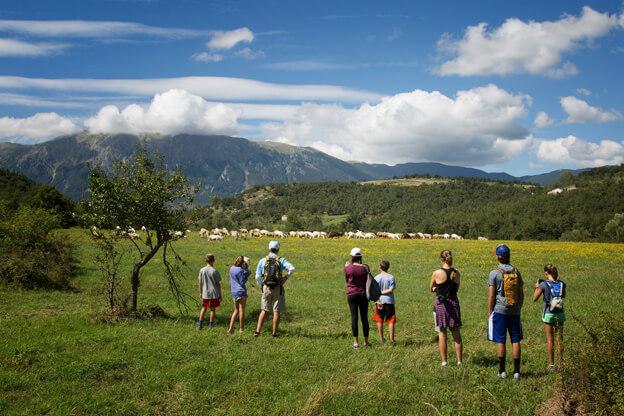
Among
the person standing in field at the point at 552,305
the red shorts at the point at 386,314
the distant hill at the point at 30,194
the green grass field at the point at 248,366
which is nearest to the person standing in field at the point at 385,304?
the red shorts at the point at 386,314

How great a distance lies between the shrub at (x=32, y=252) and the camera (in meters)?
20.5

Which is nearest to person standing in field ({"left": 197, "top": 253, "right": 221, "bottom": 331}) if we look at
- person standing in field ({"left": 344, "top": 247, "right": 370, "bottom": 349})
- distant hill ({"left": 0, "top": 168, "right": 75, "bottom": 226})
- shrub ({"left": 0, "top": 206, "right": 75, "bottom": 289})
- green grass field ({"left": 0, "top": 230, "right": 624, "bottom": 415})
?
green grass field ({"left": 0, "top": 230, "right": 624, "bottom": 415})

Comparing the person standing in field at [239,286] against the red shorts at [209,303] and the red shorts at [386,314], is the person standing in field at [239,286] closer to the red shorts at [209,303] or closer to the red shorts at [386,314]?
the red shorts at [209,303]

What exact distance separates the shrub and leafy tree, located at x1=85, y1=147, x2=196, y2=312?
7.99m

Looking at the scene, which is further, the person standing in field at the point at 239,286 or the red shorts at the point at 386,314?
the person standing in field at the point at 239,286

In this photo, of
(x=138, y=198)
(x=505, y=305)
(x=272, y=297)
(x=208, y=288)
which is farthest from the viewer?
(x=138, y=198)

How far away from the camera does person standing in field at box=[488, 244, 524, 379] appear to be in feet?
32.3

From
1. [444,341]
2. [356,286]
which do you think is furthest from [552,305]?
[356,286]

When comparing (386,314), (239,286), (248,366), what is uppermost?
(239,286)

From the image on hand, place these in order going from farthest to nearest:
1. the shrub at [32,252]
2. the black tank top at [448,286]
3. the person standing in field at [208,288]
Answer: the shrub at [32,252] → the person standing in field at [208,288] → the black tank top at [448,286]

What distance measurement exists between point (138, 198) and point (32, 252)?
449 inches

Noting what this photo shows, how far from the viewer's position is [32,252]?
22.3m

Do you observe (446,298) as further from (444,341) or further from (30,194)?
(30,194)

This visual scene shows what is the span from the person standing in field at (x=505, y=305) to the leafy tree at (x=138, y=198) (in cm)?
1015
